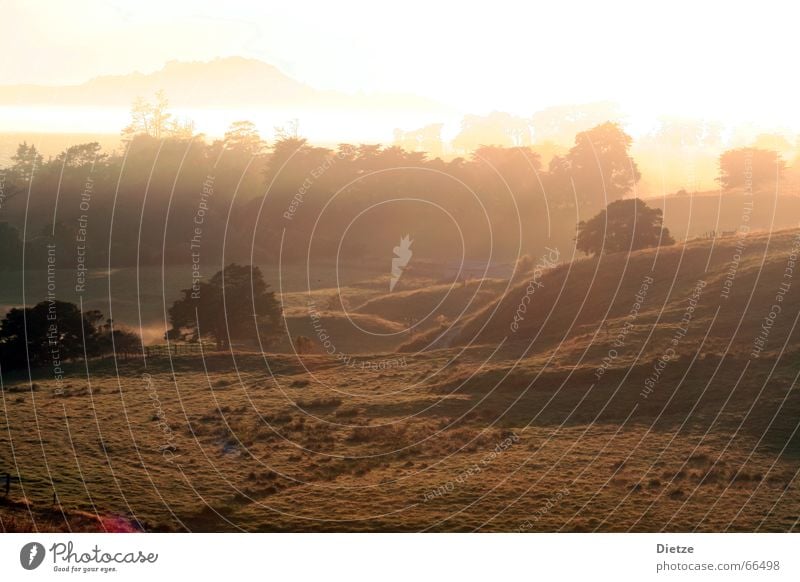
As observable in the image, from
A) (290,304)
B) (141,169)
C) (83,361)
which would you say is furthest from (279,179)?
(83,361)

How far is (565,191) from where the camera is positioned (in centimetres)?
18462

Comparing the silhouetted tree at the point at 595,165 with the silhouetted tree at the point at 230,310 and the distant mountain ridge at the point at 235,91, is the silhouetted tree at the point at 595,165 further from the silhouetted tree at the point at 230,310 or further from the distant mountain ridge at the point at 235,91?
the silhouetted tree at the point at 230,310

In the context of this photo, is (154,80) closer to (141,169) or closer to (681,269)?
(141,169)

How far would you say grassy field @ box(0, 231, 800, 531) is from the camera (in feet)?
155

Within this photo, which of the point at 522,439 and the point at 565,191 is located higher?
the point at 565,191

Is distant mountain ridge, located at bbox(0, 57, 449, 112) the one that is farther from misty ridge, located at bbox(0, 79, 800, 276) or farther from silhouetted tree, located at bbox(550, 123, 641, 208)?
silhouetted tree, located at bbox(550, 123, 641, 208)

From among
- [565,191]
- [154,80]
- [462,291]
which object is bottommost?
[462,291]

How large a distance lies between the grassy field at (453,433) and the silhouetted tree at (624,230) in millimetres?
25929

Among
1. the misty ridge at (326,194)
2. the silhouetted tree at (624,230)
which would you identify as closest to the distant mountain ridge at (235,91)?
the misty ridge at (326,194)

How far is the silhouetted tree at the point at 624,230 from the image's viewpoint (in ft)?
380

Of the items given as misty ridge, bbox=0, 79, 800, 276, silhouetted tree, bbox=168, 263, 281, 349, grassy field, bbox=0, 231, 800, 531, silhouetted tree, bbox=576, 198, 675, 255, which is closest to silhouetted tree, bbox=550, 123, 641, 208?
misty ridge, bbox=0, 79, 800, 276

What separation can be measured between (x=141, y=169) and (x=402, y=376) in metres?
108

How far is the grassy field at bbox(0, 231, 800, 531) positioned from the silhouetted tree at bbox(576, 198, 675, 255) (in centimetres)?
2593

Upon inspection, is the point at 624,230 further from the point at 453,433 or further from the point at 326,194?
the point at 326,194
